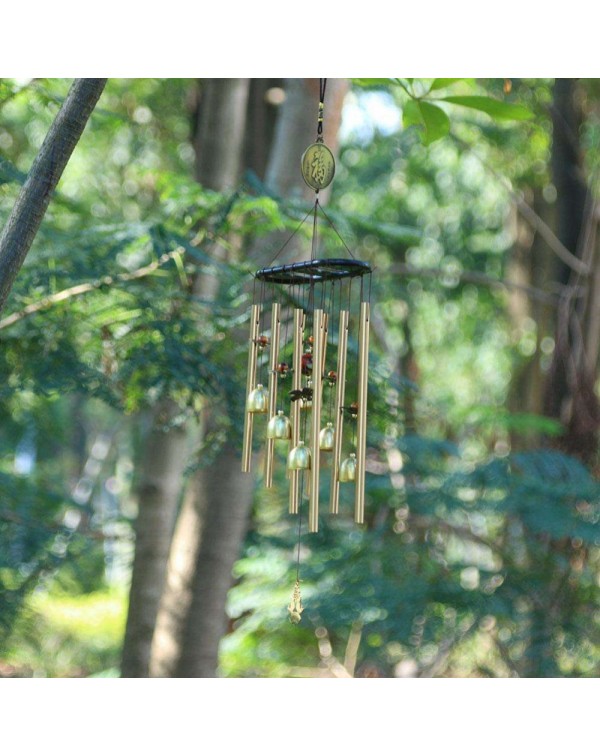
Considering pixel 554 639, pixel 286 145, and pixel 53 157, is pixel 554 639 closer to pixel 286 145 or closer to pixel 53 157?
pixel 286 145

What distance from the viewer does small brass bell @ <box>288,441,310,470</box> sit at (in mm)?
2211

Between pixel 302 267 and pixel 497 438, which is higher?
pixel 302 267

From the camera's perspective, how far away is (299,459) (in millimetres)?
2219

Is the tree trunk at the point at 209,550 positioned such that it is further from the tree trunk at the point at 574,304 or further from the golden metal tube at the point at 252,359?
the tree trunk at the point at 574,304

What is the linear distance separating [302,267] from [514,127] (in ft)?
14.1

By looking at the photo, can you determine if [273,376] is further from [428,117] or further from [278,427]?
[428,117]

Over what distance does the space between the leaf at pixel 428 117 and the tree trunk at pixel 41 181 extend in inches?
30.3

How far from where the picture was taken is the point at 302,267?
2.23 meters

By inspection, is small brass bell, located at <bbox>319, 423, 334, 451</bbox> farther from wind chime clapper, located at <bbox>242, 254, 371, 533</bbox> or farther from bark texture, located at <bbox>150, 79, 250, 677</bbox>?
bark texture, located at <bbox>150, 79, 250, 677</bbox>

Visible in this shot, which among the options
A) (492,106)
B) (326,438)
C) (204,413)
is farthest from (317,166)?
(204,413)

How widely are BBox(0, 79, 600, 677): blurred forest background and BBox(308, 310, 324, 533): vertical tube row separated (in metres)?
0.61

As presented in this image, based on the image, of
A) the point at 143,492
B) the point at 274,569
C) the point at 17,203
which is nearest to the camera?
the point at 17,203

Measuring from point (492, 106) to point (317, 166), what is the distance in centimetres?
45

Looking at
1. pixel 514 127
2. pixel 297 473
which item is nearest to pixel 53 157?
pixel 297 473
